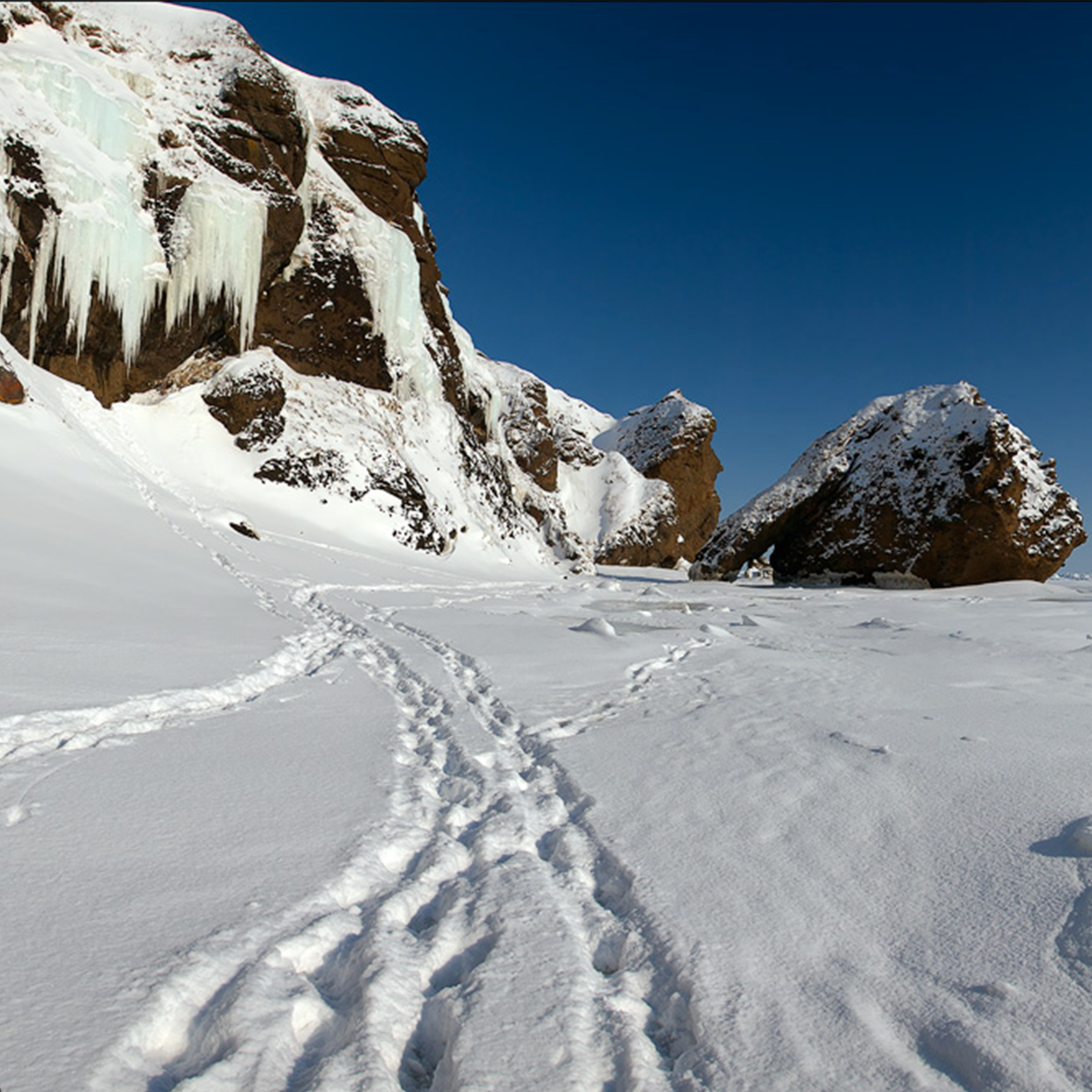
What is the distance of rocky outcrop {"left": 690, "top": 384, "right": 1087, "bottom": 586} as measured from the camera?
2162 cm

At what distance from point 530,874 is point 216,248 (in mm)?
24434

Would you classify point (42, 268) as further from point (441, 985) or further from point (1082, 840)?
point (1082, 840)

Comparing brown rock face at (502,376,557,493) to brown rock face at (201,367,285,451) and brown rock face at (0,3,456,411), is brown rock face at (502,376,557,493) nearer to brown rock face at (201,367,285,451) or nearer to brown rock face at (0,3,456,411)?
brown rock face at (0,3,456,411)

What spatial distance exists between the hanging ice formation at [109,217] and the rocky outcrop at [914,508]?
19843 millimetres

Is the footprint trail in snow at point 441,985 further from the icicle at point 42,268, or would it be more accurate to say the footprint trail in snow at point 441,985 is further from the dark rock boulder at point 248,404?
the dark rock boulder at point 248,404

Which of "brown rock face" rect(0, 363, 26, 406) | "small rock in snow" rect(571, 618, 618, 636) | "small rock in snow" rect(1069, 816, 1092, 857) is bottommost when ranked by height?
"small rock in snow" rect(571, 618, 618, 636)

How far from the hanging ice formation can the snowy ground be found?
1698cm

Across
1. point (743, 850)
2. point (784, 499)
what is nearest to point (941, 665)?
point (743, 850)

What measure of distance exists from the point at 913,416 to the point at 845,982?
26818mm

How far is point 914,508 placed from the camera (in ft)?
76.0

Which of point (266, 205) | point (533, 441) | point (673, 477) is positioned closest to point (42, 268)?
point (266, 205)

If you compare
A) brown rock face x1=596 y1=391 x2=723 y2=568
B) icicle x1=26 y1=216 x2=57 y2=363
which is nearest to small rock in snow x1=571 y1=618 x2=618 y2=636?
icicle x1=26 y1=216 x2=57 y2=363

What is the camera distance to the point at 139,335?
2120 cm

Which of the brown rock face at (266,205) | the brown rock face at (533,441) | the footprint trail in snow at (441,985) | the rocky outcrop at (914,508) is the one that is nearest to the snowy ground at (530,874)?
the footprint trail in snow at (441,985)
